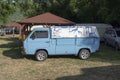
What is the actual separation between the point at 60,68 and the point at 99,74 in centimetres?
269

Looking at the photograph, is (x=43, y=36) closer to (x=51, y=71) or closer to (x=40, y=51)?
(x=40, y=51)

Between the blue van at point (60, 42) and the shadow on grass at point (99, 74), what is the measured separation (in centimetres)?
364

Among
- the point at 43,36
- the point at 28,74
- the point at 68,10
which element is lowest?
the point at 28,74

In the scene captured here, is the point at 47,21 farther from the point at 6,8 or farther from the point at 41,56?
the point at 6,8

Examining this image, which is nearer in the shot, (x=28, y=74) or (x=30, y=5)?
(x=28, y=74)

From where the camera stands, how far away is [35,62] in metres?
19.6

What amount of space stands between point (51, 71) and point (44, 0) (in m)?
35.8

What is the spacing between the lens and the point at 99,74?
15.1m

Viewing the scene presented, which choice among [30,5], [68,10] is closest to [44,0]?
[30,5]

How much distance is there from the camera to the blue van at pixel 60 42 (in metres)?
20.0

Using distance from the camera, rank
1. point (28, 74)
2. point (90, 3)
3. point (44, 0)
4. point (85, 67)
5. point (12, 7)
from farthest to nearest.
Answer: point (44, 0) → point (12, 7) → point (90, 3) → point (85, 67) → point (28, 74)

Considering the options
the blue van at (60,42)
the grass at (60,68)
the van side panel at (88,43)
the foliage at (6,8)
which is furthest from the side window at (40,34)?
the foliage at (6,8)

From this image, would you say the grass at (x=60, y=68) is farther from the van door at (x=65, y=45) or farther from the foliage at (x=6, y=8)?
the foliage at (x=6, y=8)

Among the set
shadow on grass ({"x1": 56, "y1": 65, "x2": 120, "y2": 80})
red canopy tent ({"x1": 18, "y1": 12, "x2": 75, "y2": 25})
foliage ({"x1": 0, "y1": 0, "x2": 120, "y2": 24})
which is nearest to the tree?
foliage ({"x1": 0, "y1": 0, "x2": 120, "y2": 24})
